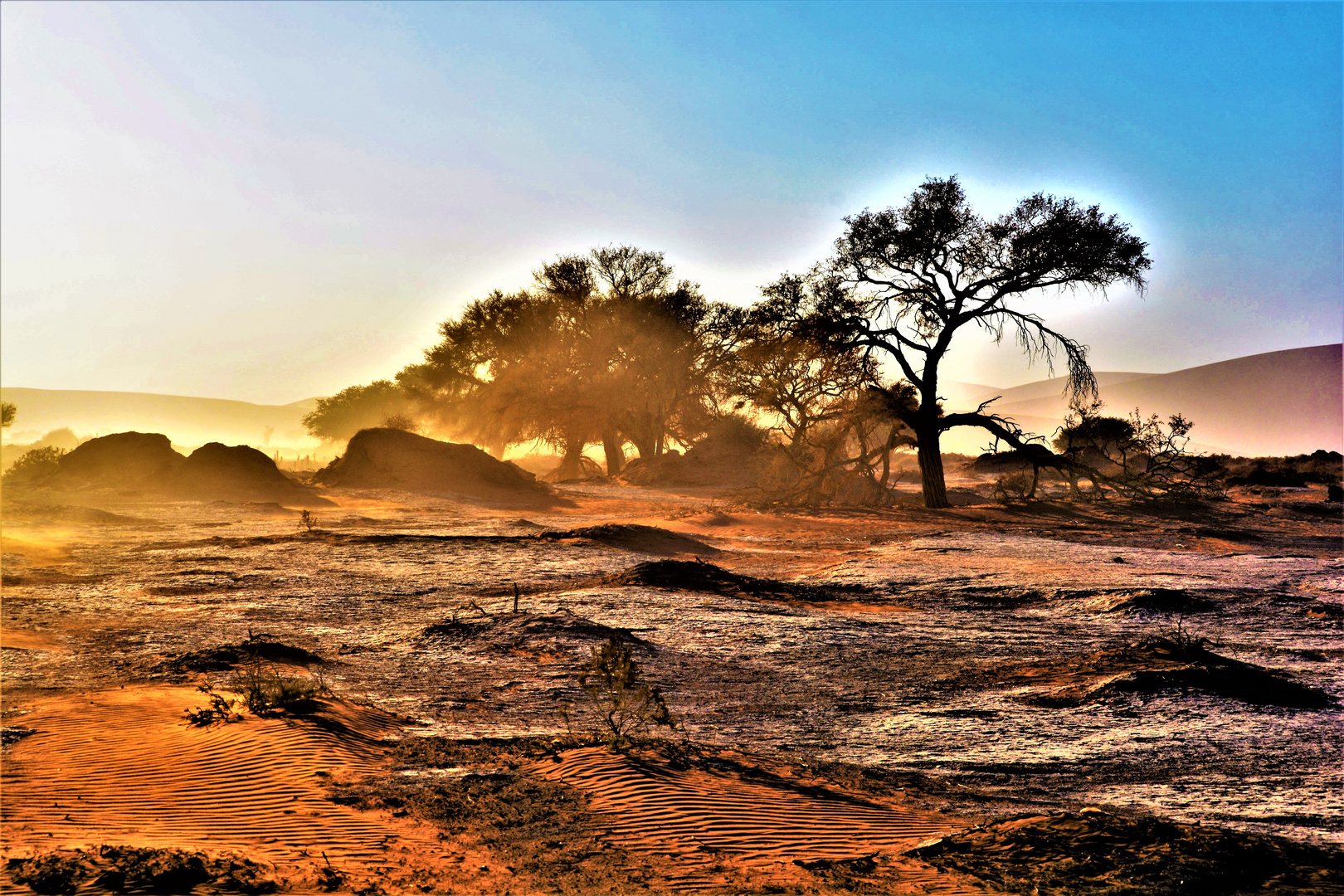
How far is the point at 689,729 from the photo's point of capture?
734 centimetres

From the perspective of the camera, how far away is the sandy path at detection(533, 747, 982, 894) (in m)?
4.70

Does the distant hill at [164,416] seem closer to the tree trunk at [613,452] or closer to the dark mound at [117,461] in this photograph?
the tree trunk at [613,452]

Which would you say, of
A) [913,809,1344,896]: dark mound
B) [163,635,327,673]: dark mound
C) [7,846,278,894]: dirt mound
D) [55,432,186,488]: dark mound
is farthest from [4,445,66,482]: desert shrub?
[913,809,1344,896]: dark mound

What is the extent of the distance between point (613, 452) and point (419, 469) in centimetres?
1361

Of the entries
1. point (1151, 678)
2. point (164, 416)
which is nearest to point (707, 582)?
point (1151, 678)

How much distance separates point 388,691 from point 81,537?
14.3 metres

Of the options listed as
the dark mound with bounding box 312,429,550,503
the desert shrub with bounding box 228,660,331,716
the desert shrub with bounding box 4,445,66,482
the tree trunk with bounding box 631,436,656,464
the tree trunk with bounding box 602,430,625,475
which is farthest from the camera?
the tree trunk with bounding box 602,430,625,475

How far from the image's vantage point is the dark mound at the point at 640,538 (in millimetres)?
19062

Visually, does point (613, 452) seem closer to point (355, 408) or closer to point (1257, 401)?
point (355, 408)

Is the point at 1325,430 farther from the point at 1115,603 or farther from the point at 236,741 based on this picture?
the point at 236,741

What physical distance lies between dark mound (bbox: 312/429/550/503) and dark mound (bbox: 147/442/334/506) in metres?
2.77

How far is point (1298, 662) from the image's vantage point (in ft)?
29.8

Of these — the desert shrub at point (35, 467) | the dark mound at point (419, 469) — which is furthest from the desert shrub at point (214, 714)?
the desert shrub at point (35, 467)

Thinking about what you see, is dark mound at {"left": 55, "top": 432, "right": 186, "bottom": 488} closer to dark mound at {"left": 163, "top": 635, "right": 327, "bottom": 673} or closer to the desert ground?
the desert ground
